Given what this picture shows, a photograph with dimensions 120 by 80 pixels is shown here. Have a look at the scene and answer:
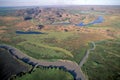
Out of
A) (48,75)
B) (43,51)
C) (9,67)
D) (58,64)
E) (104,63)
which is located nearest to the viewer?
(48,75)

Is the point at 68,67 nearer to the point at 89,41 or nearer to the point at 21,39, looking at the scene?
the point at 89,41

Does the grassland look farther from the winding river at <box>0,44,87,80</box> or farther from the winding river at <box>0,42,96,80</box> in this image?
the winding river at <box>0,44,87,80</box>

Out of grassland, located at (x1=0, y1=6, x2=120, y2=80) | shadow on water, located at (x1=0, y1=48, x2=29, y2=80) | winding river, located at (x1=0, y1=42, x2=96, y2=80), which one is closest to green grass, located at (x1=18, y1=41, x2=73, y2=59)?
grassland, located at (x1=0, y1=6, x2=120, y2=80)

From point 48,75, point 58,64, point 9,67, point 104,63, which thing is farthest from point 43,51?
point 104,63

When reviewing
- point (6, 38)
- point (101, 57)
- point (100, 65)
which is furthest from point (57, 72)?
point (6, 38)

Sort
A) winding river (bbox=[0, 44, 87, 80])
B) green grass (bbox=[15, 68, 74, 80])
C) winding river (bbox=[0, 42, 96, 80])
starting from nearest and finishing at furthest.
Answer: green grass (bbox=[15, 68, 74, 80]) < winding river (bbox=[0, 44, 87, 80]) < winding river (bbox=[0, 42, 96, 80])

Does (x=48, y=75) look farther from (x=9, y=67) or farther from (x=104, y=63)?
(x=104, y=63)

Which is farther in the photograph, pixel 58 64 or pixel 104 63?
pixel 104 63
